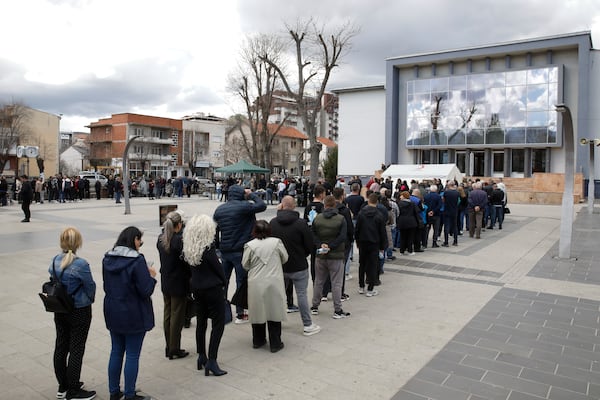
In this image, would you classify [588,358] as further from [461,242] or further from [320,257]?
[461,242]

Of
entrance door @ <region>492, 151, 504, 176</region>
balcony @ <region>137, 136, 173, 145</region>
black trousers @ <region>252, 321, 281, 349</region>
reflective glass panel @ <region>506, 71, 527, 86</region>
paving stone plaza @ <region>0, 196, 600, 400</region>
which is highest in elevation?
reflective glass panel @ <region>506, 71, 527, 86</region>

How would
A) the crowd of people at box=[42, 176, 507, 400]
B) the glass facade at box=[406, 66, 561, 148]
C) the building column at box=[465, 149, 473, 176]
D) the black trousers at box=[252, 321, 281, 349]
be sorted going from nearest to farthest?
1. the crowd of people at box=[42, 176, 507, 400]
2. the black trousers at box=[252, 321, 281, 349]
3. the glass facade at box=[406, 66, 561, 148]
4. the building column at box=[465, 149, 473, 176]

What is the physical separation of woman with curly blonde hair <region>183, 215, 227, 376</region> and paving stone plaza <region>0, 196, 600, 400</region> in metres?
0.28

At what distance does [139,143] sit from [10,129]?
21.4 meters

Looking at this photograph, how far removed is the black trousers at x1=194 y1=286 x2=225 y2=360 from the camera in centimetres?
453

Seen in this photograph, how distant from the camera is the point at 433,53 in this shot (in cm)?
3947

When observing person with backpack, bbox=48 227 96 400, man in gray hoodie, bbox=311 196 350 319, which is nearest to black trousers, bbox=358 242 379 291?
man in gray hoodie, bbox=311 196 350 319

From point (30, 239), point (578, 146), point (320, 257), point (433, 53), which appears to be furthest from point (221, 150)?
point (320, 257)

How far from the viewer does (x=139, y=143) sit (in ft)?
239

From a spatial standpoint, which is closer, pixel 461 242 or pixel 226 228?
pixel 226 228

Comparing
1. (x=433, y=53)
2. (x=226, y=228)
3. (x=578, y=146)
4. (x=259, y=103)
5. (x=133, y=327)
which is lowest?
(x=133, y=327)

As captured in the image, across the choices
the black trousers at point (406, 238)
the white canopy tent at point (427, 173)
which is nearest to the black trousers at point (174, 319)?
the black trousers at point (406, 238)

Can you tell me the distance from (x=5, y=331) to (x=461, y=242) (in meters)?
11.4

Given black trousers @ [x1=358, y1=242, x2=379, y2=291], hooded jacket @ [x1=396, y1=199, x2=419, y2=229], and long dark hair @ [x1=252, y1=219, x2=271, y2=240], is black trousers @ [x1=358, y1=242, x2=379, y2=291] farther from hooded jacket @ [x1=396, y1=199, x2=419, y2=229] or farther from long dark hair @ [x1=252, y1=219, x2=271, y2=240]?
hooded jacket @ [x1=396, y1=199, x2=419, y2=229]
